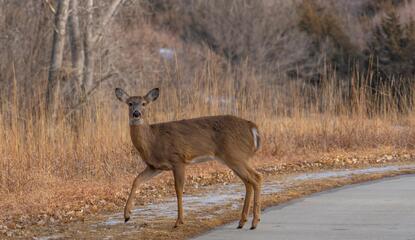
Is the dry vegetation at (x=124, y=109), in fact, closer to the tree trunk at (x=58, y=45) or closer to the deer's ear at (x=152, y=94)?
the tree trunk at (x=58, y=45)

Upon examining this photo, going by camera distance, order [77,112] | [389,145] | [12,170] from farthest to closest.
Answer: [389,145], [77,112], [12,170]

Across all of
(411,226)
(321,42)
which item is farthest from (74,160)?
(321,42)

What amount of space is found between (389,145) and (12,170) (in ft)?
31.0

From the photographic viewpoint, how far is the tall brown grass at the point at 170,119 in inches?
577

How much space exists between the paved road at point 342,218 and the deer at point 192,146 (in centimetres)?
53

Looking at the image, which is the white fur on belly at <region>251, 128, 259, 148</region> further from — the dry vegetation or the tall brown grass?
the tall brown grass

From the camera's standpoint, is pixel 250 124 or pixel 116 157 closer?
pixel 250 124

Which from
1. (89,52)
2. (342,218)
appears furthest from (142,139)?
(89,52)

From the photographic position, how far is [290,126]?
19.4 metres

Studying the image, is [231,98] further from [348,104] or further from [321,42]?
[321,42]

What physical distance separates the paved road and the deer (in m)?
0.53

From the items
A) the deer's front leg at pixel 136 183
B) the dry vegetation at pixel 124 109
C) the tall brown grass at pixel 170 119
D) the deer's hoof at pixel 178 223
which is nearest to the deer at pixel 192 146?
the deer's front leg at pixel 136 183

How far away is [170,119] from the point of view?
57.8ft

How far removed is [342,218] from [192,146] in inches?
75.1
